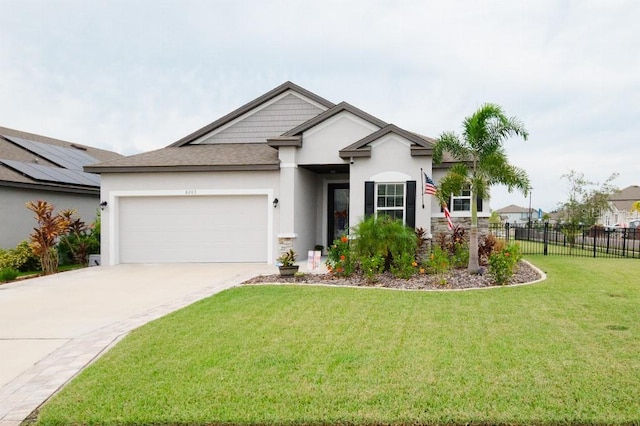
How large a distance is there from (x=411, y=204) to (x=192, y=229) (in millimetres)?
7521

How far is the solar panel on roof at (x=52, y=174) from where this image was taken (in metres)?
16.1

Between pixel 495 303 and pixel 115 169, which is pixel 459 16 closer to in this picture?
pixel 495 303

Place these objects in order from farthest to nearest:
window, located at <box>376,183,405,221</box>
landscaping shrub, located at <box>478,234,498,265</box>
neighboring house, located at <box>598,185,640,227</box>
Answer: neighboring house, located at <box>598,185,640,227</box>, window, located at <box>376,183,405,221</box>, landscaping shrub, located at <box>478,234,498,265</box>

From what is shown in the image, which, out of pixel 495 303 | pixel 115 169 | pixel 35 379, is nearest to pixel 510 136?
pixel 495 303

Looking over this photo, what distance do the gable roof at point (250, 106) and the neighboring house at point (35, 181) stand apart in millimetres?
4699

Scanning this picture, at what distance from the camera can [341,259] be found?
10734 millimetres

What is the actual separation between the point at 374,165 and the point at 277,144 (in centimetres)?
331

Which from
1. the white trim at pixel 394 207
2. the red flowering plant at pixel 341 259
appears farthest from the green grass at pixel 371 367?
the white trim at pixel 394 207

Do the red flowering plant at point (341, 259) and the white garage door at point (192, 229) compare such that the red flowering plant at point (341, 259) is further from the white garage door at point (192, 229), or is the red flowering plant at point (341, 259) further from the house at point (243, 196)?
the white garage door at point (192, 229)

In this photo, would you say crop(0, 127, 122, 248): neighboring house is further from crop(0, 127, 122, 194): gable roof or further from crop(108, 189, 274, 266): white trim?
crop(108, 189, 274, 266): white trim

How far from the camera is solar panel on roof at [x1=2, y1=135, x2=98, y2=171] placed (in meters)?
19.2

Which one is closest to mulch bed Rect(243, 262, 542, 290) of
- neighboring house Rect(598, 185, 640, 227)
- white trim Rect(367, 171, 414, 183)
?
white trim Rect(367, 171, 414, 183)

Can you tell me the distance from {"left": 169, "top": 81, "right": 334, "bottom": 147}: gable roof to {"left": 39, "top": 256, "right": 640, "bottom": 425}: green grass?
1096 cm

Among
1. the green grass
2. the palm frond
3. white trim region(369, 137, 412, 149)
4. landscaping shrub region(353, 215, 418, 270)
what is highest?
white trim region(369, 137, 412, 149)
